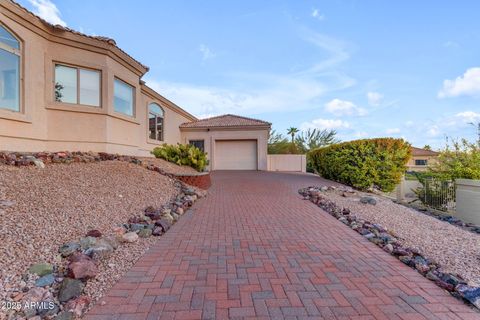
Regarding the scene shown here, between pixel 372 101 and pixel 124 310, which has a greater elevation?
pixel 372 101

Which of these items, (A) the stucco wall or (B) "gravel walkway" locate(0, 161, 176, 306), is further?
(A) the stucco wall

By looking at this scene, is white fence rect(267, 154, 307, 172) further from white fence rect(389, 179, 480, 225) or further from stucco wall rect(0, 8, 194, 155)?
stucco wall rect(0, 8, 194, 155)

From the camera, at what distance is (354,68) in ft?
46.5

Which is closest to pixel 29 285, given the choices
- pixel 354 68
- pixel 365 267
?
pixel 365 267

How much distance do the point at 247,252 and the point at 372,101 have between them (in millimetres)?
21624

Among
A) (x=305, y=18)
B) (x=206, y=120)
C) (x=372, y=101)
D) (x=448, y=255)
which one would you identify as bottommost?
(x=448, y=255)

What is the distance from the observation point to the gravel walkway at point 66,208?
3.04 metres

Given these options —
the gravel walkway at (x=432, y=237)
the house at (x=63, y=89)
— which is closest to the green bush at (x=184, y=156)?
the house at (x=63, y=89)

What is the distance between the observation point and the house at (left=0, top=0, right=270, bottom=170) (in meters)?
7.29

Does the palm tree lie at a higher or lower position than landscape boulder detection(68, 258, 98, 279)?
higher

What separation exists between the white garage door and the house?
729 centimetres


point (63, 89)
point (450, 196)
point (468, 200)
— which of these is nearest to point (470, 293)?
point (468, 200)

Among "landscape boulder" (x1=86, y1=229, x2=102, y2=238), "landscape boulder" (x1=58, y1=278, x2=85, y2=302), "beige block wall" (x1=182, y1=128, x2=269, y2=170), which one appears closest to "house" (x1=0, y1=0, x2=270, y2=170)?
"landscape boulder" (x1=86, y1=229, x2=102, y2=238)

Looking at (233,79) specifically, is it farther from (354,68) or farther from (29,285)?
(29,285)
